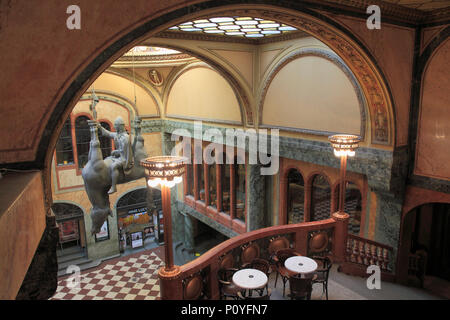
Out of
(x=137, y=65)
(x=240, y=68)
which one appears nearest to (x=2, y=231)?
(x=240, y=68)

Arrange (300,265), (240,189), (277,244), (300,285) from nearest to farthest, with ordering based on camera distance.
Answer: (300,285) → (300,265) → (277,244) → (240,189)

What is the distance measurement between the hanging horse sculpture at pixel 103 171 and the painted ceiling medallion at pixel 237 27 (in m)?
2.61

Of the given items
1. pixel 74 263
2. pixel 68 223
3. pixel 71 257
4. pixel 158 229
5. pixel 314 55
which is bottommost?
pixel 74 263

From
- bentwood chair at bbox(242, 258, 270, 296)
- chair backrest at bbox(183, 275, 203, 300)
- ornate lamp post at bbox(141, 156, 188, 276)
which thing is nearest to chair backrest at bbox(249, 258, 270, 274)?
bentwood chair at bbox(242, 258, 270, 296)

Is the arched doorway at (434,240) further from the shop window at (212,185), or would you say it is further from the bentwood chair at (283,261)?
the shop window at (212,185)

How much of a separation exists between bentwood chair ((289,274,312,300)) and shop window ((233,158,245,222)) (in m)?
6.60

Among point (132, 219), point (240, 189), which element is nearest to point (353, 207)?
point (240, 189)

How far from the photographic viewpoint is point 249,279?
4434mm

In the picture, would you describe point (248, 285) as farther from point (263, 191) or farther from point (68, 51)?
point (263, 191)

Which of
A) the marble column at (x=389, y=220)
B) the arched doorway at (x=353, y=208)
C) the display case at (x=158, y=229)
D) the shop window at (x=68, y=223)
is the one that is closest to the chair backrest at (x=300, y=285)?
the marble column at (x=389, y=220)

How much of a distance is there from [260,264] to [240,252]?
355 mm

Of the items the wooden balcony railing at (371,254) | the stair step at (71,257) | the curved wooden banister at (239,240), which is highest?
the curved wooden banister at (239,240)

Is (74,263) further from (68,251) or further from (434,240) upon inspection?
(434,240)

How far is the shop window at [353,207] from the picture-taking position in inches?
448
